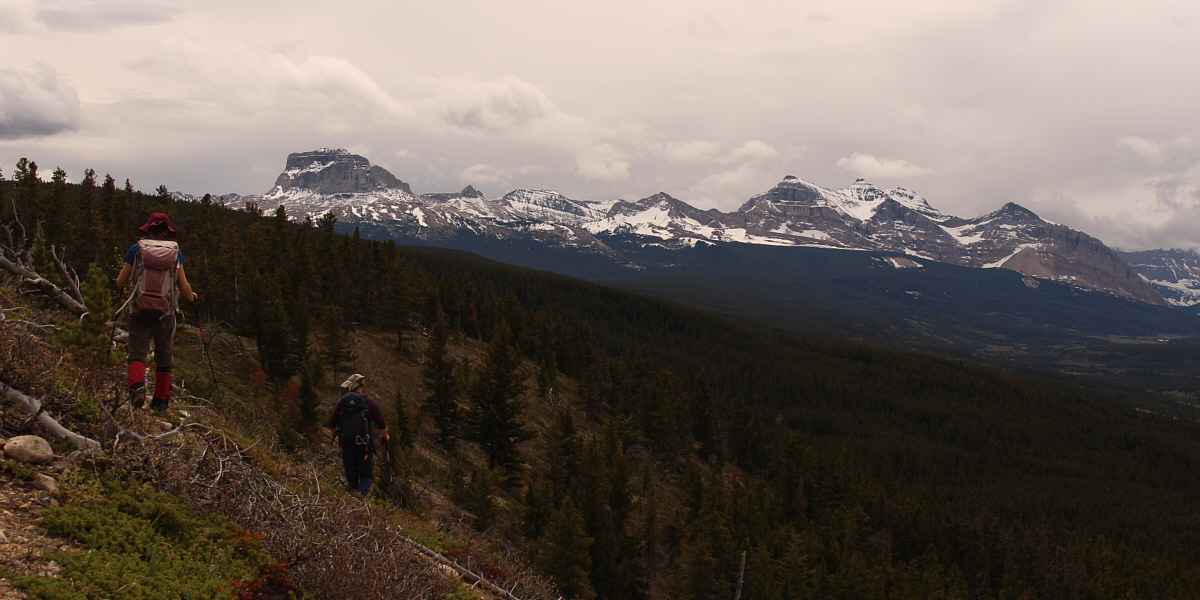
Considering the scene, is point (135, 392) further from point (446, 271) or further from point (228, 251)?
point (446, 271)

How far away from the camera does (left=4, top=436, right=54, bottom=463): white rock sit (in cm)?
602

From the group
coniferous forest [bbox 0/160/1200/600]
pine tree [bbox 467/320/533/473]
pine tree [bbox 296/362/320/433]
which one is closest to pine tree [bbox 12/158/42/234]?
coniferous forest [bbox 0/160/1200/600]

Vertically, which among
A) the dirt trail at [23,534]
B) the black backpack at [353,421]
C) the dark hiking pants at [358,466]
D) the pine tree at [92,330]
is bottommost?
the dark hiking pants at [358,466]

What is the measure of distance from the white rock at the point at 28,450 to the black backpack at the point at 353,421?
15.6ft

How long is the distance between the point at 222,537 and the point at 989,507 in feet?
359

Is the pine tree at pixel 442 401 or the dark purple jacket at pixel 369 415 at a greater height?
the dark purple jacket at pixel 369 415

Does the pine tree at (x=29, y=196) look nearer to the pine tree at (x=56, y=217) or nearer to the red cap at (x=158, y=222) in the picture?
the pine tree at (x=56, y=217)

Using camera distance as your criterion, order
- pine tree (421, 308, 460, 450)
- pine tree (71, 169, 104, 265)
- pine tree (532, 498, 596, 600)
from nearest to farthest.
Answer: pine tree (532, 498, 596, 600), pine tree (421, 308, 460, 450), pine tree (71, 169, 104, 265)

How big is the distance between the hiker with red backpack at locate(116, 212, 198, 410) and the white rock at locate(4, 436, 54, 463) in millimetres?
1696

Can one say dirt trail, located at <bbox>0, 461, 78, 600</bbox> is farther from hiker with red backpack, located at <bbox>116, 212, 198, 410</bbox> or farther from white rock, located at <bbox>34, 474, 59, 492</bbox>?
hiker with red backpack, located at <bbox>116, 212, 198, 410</bbox>

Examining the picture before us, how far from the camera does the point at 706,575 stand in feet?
125

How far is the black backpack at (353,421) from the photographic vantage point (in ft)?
35.7

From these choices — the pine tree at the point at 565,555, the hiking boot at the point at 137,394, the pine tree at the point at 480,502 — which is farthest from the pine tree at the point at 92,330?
the pine tree at the point at 565,555

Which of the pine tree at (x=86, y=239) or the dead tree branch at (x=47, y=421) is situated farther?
the pine tree at (x=86, y=239)
